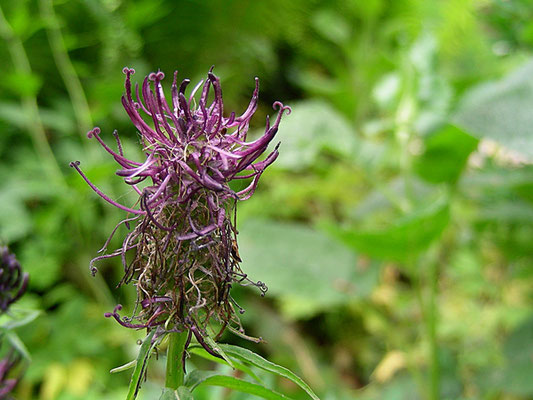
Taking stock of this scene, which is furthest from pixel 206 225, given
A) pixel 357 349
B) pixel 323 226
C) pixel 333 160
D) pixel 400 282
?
pixel 333 160

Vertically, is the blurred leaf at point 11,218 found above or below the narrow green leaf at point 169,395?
below

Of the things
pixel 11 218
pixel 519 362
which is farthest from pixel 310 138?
pixel 11 218

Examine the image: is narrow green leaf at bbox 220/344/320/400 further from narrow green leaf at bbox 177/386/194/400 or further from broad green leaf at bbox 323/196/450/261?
broad green leaf at bbox 323/196/450/261

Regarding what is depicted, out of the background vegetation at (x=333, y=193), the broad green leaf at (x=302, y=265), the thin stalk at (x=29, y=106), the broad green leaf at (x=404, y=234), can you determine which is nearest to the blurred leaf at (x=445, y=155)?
the background vegetation at (x=333, y=193)

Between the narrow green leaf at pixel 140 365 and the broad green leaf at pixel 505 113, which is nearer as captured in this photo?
the narrow green leaf at pixel 140 365

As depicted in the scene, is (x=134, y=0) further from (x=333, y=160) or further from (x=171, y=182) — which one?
(x=171, y=182)

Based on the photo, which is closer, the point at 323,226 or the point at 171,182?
the point at 171,182

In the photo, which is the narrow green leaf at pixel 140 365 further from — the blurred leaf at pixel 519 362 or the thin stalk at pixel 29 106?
the thin stalk at pixel 29 106
